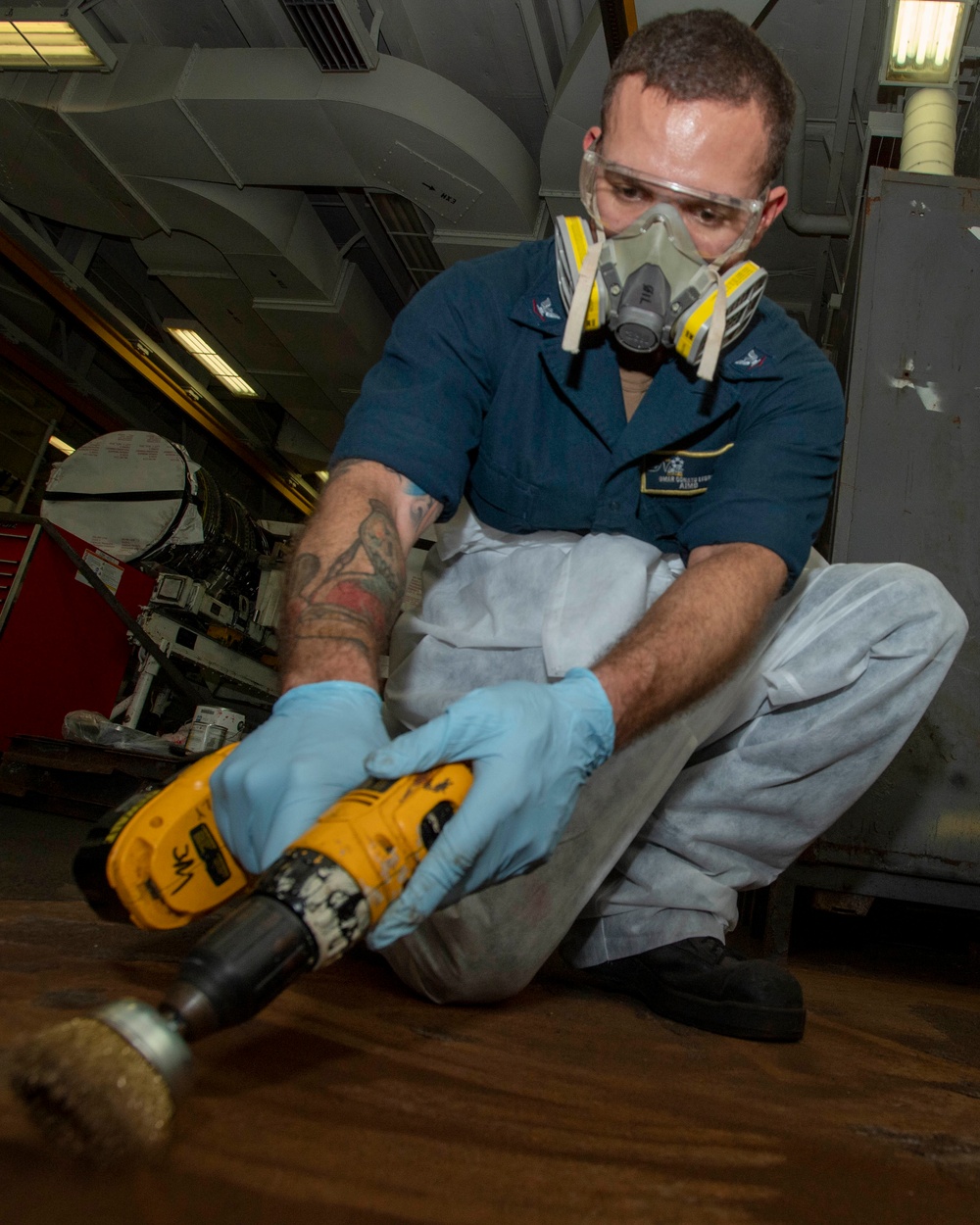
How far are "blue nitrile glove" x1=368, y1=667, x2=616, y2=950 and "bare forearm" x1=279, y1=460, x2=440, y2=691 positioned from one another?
0.73ft

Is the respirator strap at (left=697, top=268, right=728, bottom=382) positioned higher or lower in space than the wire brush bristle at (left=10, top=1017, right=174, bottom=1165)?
higher

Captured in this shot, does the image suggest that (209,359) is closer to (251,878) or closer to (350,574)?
(350,574)

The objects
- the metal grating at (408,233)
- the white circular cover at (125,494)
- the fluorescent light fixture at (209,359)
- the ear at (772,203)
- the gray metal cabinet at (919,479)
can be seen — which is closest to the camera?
the ear at (772,203)

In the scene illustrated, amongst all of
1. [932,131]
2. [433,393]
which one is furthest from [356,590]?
[932,131]

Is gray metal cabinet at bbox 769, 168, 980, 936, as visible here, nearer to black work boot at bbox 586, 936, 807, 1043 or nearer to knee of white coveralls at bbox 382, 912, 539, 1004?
black work boot at bbox 586, 936, 807, 1043

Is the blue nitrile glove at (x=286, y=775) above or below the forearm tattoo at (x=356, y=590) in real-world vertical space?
below

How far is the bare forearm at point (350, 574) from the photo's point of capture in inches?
41.1

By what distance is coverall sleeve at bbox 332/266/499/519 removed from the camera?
50.7 inches

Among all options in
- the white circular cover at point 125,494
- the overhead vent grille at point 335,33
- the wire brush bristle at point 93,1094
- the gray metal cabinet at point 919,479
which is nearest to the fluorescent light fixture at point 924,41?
the gray metal cabinet at point 919,479

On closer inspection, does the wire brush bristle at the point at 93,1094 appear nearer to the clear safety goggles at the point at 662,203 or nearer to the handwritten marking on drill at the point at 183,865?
the handwritten marking on drill at the point at 183,865

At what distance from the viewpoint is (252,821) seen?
88cm

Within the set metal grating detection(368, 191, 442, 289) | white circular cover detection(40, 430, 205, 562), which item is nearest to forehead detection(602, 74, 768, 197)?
white circular cover detection(40, 430, 205, 562)

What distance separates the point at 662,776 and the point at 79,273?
660 centimetres

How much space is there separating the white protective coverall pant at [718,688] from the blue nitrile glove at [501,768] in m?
0.48
